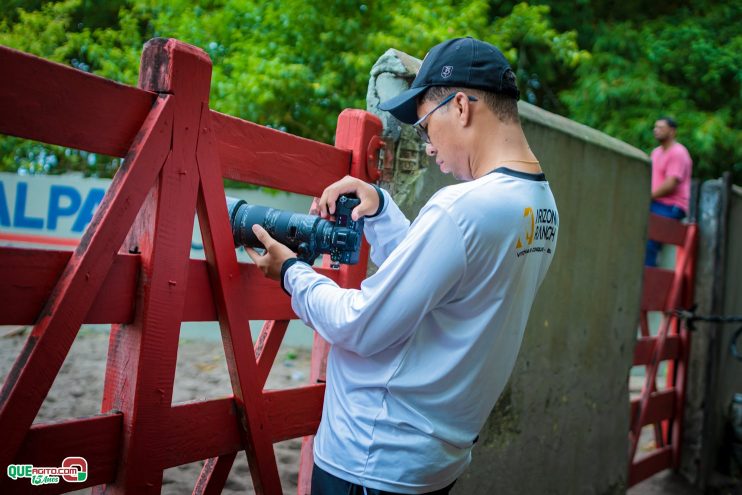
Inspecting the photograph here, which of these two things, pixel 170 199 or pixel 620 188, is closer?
pixel 170 199

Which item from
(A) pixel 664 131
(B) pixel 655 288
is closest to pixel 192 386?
(B) pixel 655 288

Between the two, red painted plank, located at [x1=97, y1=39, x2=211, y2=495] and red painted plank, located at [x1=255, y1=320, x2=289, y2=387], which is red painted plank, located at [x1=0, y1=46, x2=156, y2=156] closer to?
red painted plank, located at [x1=97, y1=39, x2=211, y2=495]

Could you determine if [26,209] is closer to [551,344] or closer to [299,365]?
[299,365]

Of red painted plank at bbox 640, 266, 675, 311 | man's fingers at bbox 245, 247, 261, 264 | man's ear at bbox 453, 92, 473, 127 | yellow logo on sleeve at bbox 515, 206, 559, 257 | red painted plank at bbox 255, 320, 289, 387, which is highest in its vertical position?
man's ear at bbox 453, 92, 473, 127

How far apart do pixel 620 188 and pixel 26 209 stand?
7.46 m

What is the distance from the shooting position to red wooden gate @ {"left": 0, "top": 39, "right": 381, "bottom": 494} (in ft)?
5.16

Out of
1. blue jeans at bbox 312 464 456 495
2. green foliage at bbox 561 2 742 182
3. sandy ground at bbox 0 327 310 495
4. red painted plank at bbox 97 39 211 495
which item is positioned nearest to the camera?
blue jeans at bbox 312 464 456 495

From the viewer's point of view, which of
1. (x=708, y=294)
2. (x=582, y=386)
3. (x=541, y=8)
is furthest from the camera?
(x=541, y=8)

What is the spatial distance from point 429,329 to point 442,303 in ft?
0.26

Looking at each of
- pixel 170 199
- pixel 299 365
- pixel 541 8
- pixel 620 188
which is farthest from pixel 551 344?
pixel 541 8

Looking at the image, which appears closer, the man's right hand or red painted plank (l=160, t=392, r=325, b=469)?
red painted plank (l=160, t=392, r=325, b=469)

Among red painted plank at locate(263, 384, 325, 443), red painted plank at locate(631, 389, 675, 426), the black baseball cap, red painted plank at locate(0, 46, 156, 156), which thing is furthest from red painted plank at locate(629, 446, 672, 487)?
red painted plank at locate(0, 46, 156, 156)

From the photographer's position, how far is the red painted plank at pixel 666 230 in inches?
196

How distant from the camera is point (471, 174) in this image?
182cm
